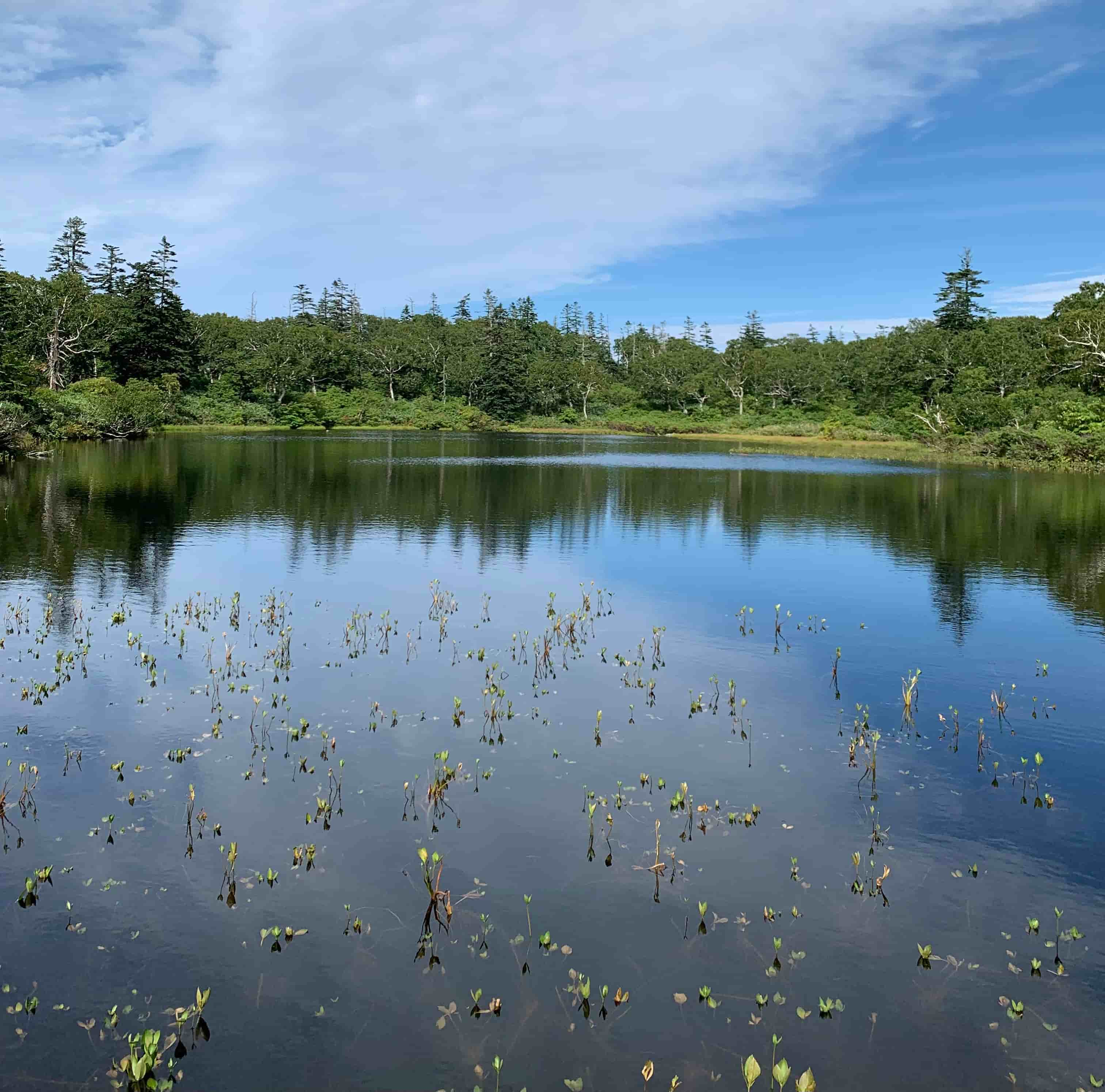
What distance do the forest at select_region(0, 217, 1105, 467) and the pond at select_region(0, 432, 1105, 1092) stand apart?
50.2 m

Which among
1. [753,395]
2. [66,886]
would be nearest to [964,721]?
[66,886]

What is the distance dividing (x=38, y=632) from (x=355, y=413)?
117464mm

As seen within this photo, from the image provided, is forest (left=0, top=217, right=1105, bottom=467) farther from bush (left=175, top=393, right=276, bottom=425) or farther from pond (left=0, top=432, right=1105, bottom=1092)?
pond (left=0, top=432, right=1105, bottom=1092)

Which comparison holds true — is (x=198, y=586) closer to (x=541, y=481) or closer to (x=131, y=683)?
(x=131, y=683)

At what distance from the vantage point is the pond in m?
8.42

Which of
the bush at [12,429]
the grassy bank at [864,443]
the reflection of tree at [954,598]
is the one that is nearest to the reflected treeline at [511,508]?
the reflection of tree at [954,598]

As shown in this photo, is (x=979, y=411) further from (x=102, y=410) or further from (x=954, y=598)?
(x=102, y=410)

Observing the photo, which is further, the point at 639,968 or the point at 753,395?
the point at 753,395

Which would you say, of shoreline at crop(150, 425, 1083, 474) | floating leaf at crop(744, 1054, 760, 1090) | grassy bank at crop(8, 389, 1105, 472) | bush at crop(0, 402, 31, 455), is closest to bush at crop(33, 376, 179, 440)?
grassy bank at crop(8, 389, 1105, 472)

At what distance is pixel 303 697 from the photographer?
17.4 metres

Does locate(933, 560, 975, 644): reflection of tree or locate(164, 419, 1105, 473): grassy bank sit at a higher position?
locate(164, 419, 1105, 473): grassy bank

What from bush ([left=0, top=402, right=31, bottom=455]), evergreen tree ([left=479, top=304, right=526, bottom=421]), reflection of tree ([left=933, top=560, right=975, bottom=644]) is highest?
evergreen tree ([left=479, top=304, right=526, bottom=421])

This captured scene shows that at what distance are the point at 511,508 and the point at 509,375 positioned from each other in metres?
100

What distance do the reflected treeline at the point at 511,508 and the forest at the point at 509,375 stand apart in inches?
584
